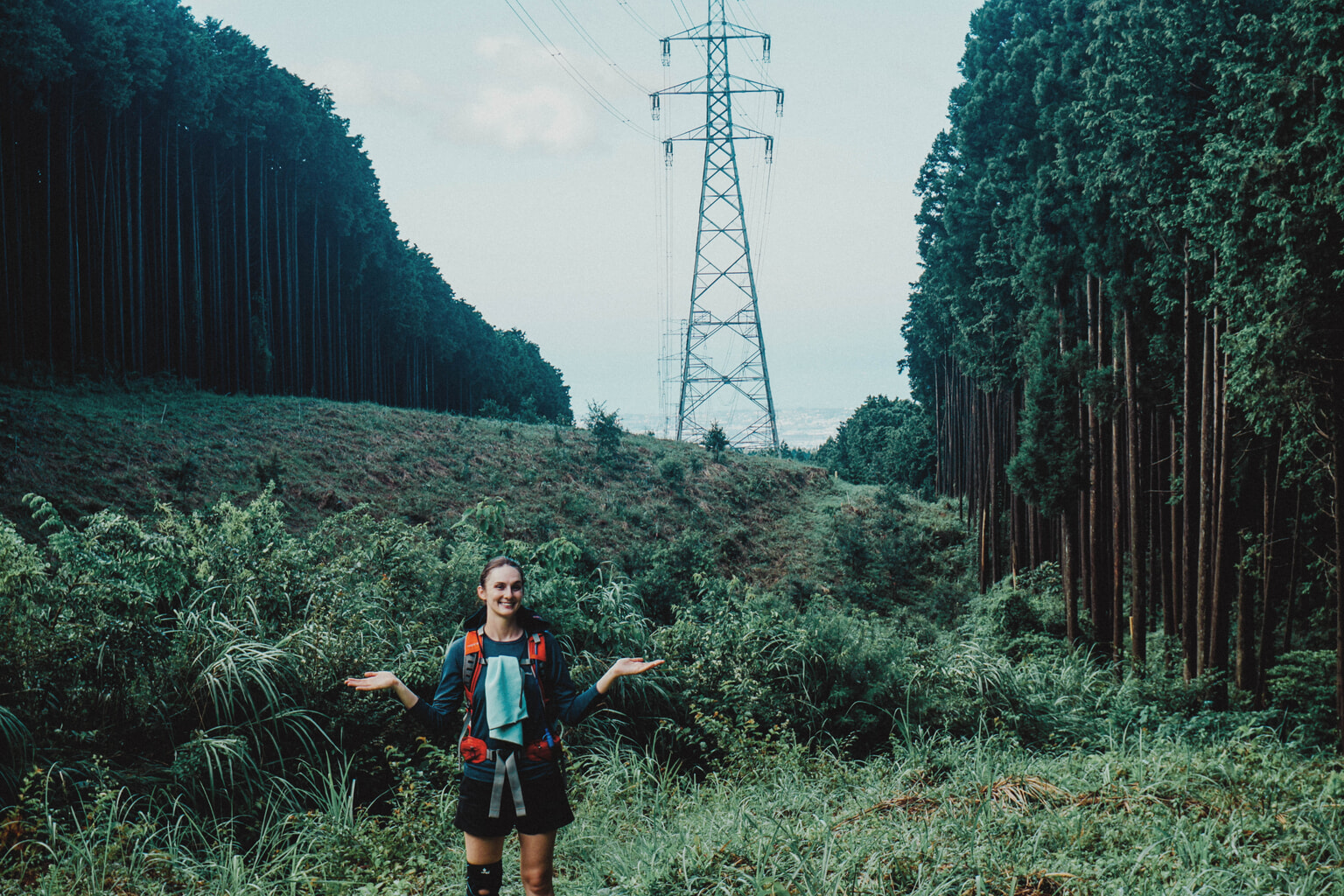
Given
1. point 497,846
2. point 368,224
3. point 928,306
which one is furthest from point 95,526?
point 368,224

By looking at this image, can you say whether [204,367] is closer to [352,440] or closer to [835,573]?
[352,440]

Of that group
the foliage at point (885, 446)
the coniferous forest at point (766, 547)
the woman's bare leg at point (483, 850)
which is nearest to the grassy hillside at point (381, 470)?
the coniferous forest at point (766, 547)

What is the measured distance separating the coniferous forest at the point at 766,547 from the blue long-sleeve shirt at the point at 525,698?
94cm

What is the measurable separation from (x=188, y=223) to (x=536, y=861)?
26.5 meters

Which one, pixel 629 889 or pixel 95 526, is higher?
pixel 95 526

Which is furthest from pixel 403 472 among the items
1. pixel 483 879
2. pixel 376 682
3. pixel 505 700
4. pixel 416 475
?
pixel 505 700

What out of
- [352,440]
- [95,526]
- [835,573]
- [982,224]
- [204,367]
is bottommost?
[835,573]

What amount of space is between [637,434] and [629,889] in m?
26.2

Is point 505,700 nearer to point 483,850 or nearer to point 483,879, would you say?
point 483,850

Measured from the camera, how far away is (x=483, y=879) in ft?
11.2

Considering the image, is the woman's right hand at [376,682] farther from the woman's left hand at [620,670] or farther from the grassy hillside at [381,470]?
the grassy hillside at [381,470]

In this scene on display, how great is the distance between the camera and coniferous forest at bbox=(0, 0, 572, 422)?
1902cm

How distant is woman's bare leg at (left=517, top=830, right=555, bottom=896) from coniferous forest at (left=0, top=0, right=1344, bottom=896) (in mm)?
548

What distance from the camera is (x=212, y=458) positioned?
17562 millimetres
